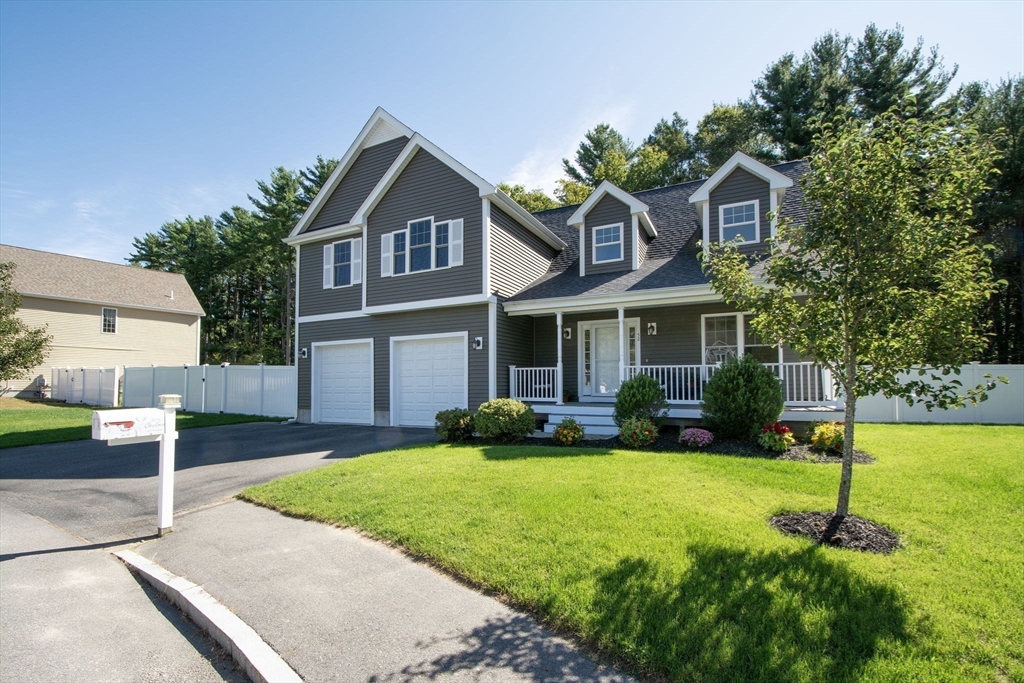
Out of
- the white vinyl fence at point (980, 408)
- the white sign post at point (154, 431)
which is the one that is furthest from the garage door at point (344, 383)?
the white vinyl fence at point (980, 408)

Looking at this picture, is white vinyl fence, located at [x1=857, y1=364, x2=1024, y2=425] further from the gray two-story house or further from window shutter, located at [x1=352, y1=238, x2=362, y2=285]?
window shutter, located at [x1=352, y1=238, x2=362, y2=285]

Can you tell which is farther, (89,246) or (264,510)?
(89,246)

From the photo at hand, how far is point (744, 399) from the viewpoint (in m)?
9.47

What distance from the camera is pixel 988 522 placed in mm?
5039

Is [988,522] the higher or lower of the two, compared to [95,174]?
lower

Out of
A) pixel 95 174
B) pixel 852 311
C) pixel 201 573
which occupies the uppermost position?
pixel 95 174

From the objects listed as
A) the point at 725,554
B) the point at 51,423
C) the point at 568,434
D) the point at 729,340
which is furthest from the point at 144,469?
the point at 729,340

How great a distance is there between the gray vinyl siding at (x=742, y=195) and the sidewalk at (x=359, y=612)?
11.5 m

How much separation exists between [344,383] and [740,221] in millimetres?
12376

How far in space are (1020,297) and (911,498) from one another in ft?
70.7

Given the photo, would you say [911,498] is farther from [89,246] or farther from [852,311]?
[89,246]

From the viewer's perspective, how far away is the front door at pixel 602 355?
14148 millimetres

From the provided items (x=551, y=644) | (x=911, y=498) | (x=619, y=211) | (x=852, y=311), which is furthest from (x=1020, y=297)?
(x=551, y=644)

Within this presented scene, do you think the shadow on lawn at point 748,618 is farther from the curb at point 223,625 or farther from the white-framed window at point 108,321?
the white-framed window at point 108,321
